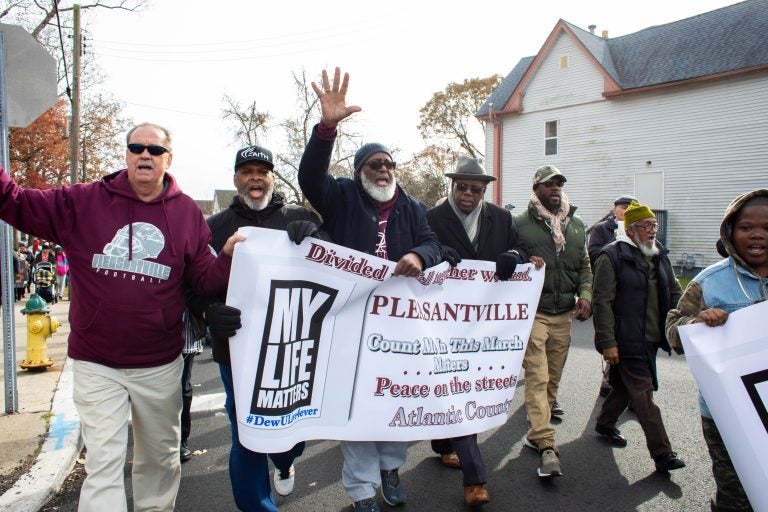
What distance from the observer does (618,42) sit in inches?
882

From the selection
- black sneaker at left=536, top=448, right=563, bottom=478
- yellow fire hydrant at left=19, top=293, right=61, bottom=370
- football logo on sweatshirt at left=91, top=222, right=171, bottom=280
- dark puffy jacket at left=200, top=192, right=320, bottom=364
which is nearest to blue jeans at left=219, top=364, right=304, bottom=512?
football logo on sweatshirt at left=91, top=222, right=171, bottom=280

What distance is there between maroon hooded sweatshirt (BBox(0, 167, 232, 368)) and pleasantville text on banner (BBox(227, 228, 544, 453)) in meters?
0.34

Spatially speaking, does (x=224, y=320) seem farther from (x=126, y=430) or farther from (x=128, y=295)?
(x=126, y=430)

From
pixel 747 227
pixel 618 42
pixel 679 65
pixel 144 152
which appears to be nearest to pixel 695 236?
pixel 679 65

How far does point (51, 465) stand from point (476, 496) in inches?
117

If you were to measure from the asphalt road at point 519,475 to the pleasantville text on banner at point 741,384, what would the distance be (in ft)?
4.02

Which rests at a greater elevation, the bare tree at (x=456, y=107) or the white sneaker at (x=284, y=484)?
the bare tree at (x=456, y=107)

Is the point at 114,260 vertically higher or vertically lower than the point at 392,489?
higher

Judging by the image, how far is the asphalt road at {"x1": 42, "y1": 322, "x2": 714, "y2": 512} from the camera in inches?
141

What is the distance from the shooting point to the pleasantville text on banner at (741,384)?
242 centimetres

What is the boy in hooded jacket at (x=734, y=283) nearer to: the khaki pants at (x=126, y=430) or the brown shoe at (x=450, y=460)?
the brown shoe at (x=450, y=460)

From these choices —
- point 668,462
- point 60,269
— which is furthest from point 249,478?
point 60,269

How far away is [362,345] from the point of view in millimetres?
3359

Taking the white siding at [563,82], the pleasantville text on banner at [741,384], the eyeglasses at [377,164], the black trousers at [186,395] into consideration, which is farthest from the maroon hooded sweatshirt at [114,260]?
the white siding at [563,82]
